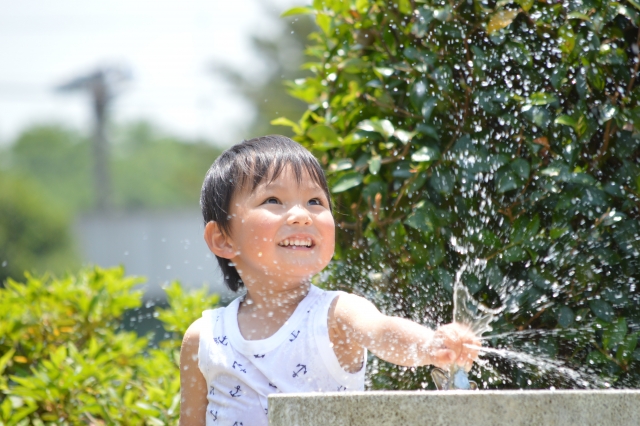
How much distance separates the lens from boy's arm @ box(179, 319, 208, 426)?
212 centimetres

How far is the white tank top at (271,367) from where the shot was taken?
196 centimetres

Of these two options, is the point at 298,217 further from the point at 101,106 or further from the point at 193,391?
the point at 101,106

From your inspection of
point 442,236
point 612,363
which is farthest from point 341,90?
point 612,363

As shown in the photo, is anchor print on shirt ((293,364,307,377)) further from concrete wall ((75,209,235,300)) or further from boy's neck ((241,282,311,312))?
concrete wall ((75,209,235,300))

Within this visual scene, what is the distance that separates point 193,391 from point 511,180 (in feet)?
3.69

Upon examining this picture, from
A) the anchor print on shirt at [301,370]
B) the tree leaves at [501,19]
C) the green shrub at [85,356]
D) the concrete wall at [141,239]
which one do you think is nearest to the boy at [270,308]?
the anchor print on shirt at [301,370]

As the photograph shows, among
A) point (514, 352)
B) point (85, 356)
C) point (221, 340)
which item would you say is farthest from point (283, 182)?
point (85, 356)

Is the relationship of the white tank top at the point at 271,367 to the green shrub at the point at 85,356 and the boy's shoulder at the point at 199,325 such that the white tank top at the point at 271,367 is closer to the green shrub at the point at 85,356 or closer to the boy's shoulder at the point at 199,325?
the boy's shoulder at the point at 199,325

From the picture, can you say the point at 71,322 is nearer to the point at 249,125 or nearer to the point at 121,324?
the point at 121,324

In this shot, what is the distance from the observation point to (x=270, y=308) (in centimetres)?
212

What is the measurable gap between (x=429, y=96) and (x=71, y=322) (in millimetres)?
1930

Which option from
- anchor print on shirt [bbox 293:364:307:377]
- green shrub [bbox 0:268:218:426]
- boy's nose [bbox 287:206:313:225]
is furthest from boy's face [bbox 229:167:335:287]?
green shrub [bbox 0:268:218:426]

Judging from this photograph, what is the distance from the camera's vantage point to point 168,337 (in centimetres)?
341

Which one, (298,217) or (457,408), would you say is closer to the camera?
(457,408)
